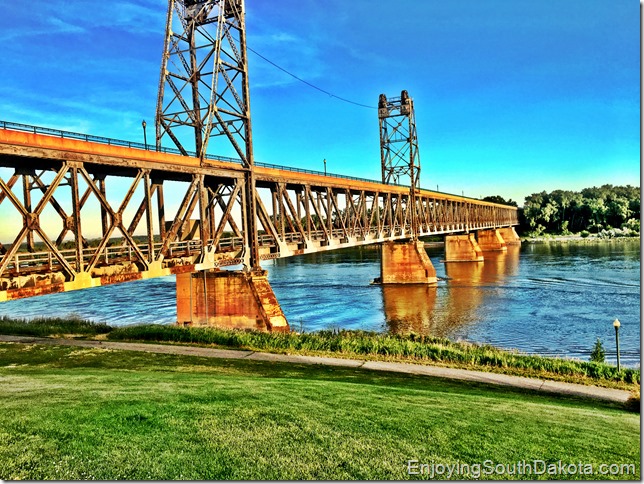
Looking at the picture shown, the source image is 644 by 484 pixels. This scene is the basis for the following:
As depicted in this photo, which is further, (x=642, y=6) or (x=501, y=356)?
(x=501, y=356)

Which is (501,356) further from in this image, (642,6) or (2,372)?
(2,372)

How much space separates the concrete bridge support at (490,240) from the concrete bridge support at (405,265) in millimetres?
70554

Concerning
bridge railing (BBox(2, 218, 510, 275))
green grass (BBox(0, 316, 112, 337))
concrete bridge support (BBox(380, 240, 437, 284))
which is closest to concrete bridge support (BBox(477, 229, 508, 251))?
concrete bridge support (BBox(380, 240, 437, 284))

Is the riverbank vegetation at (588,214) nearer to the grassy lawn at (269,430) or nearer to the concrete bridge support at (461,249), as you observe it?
the concrete bridge support at (461,249)

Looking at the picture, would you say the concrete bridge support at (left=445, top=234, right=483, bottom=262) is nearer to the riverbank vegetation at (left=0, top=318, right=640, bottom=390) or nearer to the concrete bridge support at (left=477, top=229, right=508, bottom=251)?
the concrete bridge support at (left=477, top=229, right=508, bottom=251)

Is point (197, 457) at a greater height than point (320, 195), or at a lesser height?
lesser

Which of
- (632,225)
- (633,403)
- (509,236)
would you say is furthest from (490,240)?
(633,403)

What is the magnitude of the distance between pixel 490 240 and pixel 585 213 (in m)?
56.4

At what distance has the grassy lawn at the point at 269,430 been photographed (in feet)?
25.3

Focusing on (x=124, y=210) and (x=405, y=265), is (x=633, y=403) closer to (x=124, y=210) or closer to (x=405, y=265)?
(x=124, y=210)

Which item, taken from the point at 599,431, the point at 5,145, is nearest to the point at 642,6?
the point at 599,431

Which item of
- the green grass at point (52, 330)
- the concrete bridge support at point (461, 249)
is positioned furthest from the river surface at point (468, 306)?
the concrete bridge support at point (461, 249)

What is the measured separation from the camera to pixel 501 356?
70.1 feet

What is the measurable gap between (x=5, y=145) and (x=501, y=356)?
2077cm
